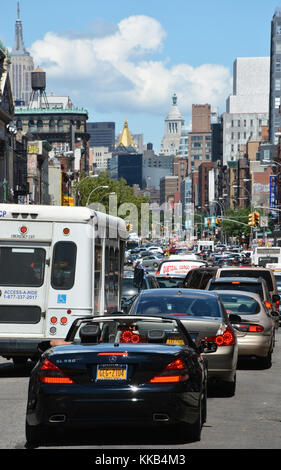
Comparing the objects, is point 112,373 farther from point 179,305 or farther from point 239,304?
point 239,304

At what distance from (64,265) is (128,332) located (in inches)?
235

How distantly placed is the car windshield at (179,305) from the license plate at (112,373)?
218 inches

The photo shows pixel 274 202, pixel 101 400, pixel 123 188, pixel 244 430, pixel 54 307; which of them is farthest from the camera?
pixel 274 202

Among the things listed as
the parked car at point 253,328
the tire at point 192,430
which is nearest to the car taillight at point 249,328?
the parked car at point 253,328

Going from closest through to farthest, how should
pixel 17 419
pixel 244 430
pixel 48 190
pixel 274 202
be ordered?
pixel 244 430
pixel 17 419
pixel 48 190
pixel 274 202

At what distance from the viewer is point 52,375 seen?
9.64 metres

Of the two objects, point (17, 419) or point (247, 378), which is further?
point (247, 378)

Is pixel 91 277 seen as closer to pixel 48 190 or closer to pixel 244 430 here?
pixel 244 430

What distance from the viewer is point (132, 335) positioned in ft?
38.4

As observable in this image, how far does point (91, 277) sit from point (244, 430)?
6.72 metres

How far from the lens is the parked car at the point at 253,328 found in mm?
18469

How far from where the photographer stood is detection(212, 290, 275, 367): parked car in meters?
18.5
